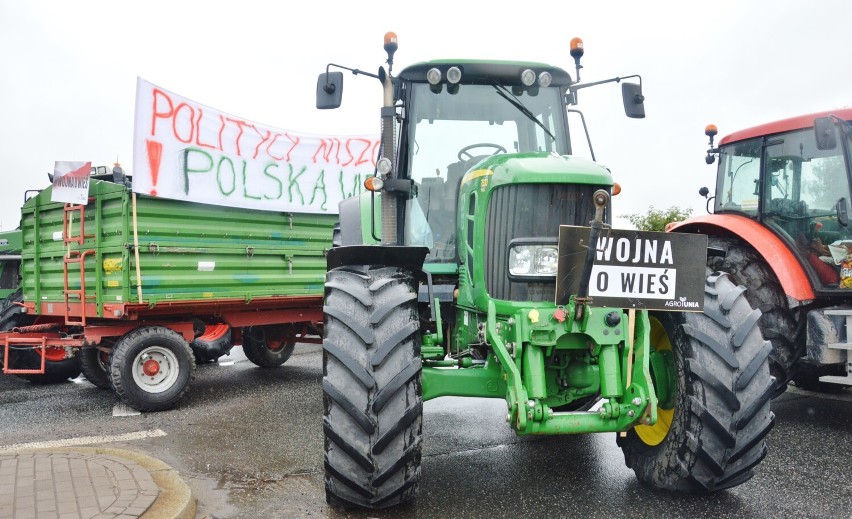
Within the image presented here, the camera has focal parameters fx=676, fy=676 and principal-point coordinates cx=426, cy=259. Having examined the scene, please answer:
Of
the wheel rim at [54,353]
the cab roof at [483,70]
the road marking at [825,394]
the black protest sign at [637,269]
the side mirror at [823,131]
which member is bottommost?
the road marking at [825,394]

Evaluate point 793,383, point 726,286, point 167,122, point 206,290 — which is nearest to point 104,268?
point 206,290

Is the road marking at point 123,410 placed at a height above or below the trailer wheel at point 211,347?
below

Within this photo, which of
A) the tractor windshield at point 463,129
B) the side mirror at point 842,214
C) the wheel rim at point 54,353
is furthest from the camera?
the wheel rim at point 54,353

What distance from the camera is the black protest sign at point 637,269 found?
11.1ft

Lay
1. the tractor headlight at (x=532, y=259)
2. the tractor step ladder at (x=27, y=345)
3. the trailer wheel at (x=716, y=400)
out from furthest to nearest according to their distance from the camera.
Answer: the tractor step ladder at (x=27, y=345)
the tractor headlight at (x=532, y=259)
the trailer wheel at (x=716, y=400)

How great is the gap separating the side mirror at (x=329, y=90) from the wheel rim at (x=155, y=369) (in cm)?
337

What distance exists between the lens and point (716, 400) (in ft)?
11.6

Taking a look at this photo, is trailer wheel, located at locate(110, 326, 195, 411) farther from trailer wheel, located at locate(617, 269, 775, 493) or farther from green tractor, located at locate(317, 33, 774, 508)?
trailer wheel, located at locate(617, 269, 775, 493)

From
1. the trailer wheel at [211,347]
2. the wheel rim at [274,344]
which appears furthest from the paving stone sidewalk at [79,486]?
the wheel rim at [274,344]

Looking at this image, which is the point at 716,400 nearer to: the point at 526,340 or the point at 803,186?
the point at 526,340

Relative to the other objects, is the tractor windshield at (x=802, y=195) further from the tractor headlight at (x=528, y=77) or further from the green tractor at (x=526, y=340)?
the tractor headlight at (x=528, y=77)

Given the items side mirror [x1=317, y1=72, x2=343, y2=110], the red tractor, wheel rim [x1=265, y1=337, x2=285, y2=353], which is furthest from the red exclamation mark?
the red tractor

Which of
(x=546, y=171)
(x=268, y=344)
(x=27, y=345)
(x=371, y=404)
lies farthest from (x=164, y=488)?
(x=268, y=344)

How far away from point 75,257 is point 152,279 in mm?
1173
